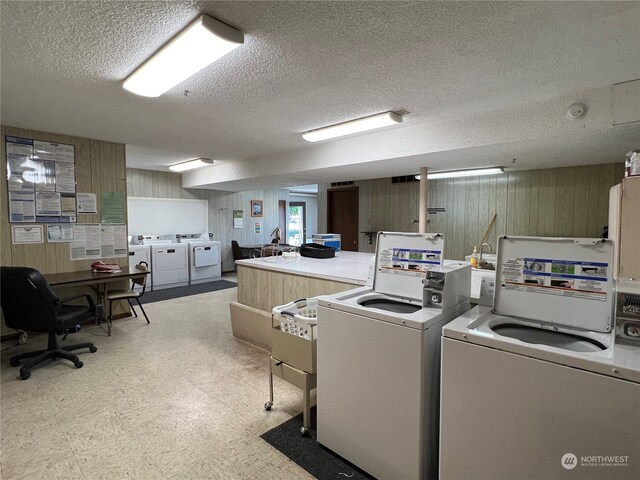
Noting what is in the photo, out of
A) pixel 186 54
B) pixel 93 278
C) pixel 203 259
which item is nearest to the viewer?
pixel 186 54

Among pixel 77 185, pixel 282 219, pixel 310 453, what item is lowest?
pixel 310 453

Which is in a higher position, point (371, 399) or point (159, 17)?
point (159, 17)

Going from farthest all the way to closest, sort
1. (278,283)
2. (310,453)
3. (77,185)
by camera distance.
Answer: (77,185) < (278,283) < (310,453)

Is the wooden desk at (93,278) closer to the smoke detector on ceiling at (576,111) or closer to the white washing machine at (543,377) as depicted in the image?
the white washing machine at (543,377)

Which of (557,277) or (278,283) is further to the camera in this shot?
(278,283)

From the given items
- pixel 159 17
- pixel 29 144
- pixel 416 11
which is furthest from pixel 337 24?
pixel 29 144

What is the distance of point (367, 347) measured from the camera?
1.82 meters

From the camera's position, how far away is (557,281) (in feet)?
5.28

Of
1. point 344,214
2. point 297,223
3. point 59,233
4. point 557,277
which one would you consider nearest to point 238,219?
point 344,214

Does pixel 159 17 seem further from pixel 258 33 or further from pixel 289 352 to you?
pixel 289 352

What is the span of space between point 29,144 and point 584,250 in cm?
532

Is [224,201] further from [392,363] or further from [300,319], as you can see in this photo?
[392,363]

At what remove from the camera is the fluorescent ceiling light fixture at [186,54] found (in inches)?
68.0

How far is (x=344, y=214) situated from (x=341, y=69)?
19.3 feet
